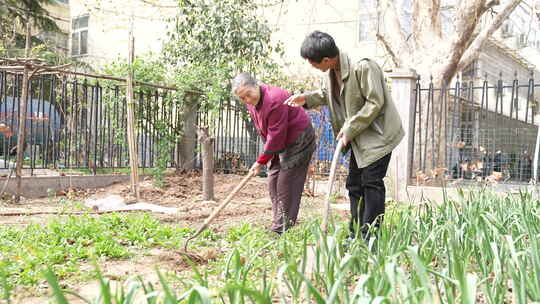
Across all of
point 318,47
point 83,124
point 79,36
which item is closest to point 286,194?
point 318,47

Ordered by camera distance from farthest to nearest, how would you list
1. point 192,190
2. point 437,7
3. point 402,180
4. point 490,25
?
1. point 437,7
2. point 490,25
3. point 192,190
4. point 402,180

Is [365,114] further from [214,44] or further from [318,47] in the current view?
[214,44]

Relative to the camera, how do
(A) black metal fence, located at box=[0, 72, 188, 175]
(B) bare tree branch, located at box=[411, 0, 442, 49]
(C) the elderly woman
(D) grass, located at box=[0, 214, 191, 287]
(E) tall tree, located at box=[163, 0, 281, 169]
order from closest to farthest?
(D) grass, located at box=[0, 214, 191, 287] → (C) the elderly woman → (A) black metal fence, located at box=[0, 72, 188, 175] → (B) bare tree branch, located at box=[411, 0, 442, 49] → (E) tall tree, located at box=[163, 0, 281, 169]

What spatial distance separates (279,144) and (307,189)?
370 cm

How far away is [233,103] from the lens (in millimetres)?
11125

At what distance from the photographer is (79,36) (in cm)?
2336

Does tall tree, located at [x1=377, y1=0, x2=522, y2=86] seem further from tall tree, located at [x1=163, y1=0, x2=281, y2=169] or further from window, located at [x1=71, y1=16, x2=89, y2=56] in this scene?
window, located at [x1=71, y1=16, x2=89, y2=56]

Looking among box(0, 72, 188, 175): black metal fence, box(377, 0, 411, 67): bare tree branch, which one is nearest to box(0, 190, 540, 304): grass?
box(0, 72, 188, 175): black metal fence

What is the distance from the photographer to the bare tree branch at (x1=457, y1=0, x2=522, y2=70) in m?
9.02

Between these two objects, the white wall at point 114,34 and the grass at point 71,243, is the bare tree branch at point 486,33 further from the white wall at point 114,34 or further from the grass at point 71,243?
the white wall at point 114,34

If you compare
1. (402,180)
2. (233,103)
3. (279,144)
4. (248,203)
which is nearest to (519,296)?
(279,144)

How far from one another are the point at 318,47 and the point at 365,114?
0.53m

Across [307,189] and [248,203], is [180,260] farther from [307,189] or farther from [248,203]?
[307,189]

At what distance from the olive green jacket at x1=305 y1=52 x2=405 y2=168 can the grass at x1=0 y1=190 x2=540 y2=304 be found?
0.52 metres
